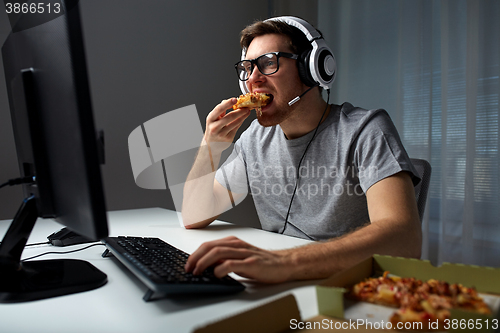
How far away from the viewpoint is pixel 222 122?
151 centimetres

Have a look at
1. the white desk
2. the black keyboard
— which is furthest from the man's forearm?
the black keyboard

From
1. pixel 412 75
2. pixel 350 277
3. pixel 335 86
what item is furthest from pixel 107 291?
pixel 335 86

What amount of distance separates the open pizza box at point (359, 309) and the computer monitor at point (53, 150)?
0.30 meters

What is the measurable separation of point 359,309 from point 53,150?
0.62 metres

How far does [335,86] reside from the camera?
2943 mm

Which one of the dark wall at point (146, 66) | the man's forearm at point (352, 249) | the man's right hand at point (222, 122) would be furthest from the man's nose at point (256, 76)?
the dark wall at point (146, 66)

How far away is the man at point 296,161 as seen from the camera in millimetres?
1198

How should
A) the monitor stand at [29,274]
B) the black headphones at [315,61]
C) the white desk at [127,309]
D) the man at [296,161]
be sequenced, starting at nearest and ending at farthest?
the white desk at [127,309], the monitor stand at [29,274], the man at [296,161], the black headphones at [315,61]

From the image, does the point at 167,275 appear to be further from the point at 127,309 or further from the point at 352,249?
the point at 352,249

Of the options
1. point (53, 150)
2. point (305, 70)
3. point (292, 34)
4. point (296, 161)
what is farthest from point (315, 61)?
point (53, 150)

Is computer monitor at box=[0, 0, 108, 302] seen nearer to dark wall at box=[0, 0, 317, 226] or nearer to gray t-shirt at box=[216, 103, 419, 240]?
gray t-shirt at box=[216, 103, 419, 240]

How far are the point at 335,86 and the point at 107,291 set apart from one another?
8.39 feet

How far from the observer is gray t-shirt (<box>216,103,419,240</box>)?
1.25 meters

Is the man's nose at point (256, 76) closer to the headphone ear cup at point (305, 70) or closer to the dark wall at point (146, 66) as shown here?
the headphone ear cup at point (305, 70)
